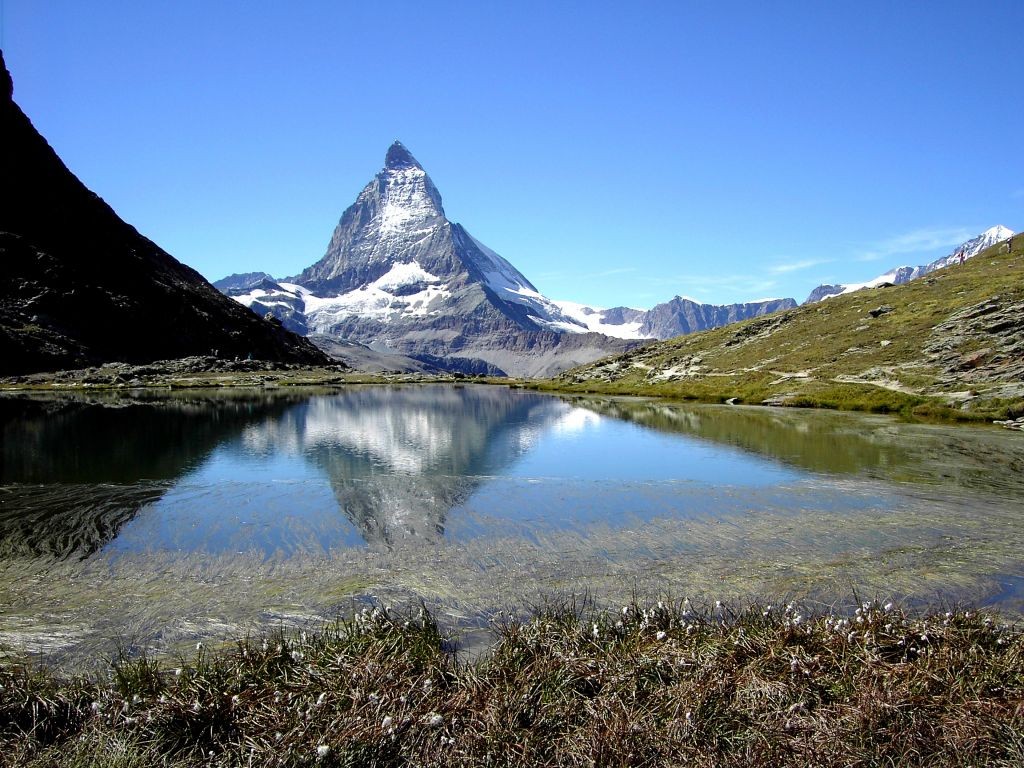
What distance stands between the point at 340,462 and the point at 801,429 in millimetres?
35935

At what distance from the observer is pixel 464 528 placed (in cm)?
2005

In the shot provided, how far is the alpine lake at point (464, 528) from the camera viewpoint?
1339 centimetres

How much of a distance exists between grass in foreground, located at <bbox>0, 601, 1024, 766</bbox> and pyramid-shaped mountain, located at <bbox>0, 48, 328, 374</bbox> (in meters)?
140

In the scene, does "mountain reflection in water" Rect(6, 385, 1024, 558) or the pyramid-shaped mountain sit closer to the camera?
"mountain reflection in water" Rect(6, 385, 1024, 558)

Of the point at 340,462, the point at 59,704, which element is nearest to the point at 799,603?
the point at 59,704

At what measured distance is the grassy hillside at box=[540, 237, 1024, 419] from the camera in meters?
59.6

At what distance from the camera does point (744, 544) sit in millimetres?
18281

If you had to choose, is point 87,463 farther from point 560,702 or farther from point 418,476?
point 560,702

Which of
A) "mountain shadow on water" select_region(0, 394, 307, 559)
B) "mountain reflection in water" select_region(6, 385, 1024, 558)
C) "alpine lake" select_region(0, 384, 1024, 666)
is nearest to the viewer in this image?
"alpine lake" select_region(0, 384, 1024, 666)

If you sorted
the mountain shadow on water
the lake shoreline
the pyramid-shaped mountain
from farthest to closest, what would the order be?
the pyramid-shaped mountain → the lake shoreline → the mountain shadow on water

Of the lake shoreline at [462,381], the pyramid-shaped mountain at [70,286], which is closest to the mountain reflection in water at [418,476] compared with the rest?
the lake shoreline at [462,381]

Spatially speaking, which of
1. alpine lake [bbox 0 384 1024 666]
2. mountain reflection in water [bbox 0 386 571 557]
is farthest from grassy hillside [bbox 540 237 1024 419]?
mountain reflection in water [bbox 0 386 571 557]

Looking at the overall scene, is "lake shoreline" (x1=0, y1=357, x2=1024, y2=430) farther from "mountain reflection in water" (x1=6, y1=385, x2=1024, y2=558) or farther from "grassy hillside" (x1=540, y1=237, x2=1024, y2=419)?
"mountain reflection in water" (x1=6, y1=385, x2=1024, y2=558)

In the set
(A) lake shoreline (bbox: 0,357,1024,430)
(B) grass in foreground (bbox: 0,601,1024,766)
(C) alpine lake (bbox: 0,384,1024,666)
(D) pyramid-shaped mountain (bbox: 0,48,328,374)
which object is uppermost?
(D) pyramid-shaped mountain (bbox: 0,48,328,374)
